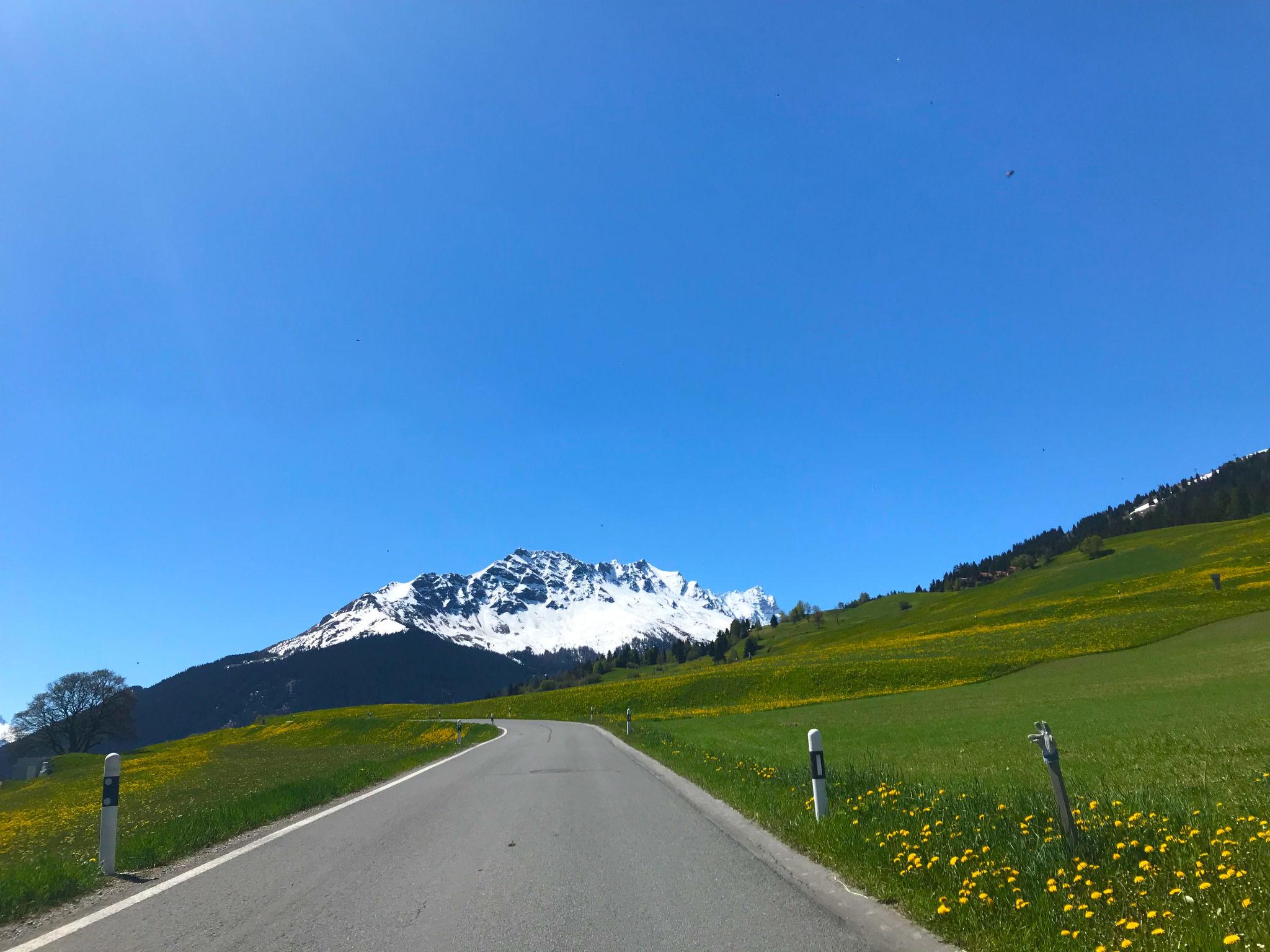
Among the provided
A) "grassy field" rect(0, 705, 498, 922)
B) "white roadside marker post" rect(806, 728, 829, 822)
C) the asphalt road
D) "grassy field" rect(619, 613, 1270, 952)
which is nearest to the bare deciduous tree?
"grassy field" rect(0, 705, 498, 922)

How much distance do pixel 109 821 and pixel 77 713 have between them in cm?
12422

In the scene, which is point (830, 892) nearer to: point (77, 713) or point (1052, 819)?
point (1052, 819)

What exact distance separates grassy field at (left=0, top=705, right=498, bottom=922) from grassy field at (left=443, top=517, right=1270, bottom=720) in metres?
29.1

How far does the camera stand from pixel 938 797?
9242 millimetres

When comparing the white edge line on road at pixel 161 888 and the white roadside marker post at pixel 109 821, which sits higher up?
the white roadside marker post at pixel 109 821

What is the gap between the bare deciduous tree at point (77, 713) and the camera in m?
101

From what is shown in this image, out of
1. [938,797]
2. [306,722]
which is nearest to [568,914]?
[938,797]

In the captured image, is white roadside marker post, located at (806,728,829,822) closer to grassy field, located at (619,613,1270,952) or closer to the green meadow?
the green meadow

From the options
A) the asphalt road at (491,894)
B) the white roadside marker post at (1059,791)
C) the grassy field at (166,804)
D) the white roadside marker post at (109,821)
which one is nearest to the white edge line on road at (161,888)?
the asphalt road at (491,894)

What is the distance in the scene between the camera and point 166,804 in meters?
17.4

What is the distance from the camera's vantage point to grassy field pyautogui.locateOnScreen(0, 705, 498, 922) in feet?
26.5

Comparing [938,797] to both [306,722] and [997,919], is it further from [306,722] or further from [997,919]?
[306,722]

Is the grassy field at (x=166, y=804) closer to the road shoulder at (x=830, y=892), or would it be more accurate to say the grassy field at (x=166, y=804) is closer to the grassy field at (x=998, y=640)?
the road shoulder at (x=830, y=892)

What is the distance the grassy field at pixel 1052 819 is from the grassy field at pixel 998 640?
109ft
